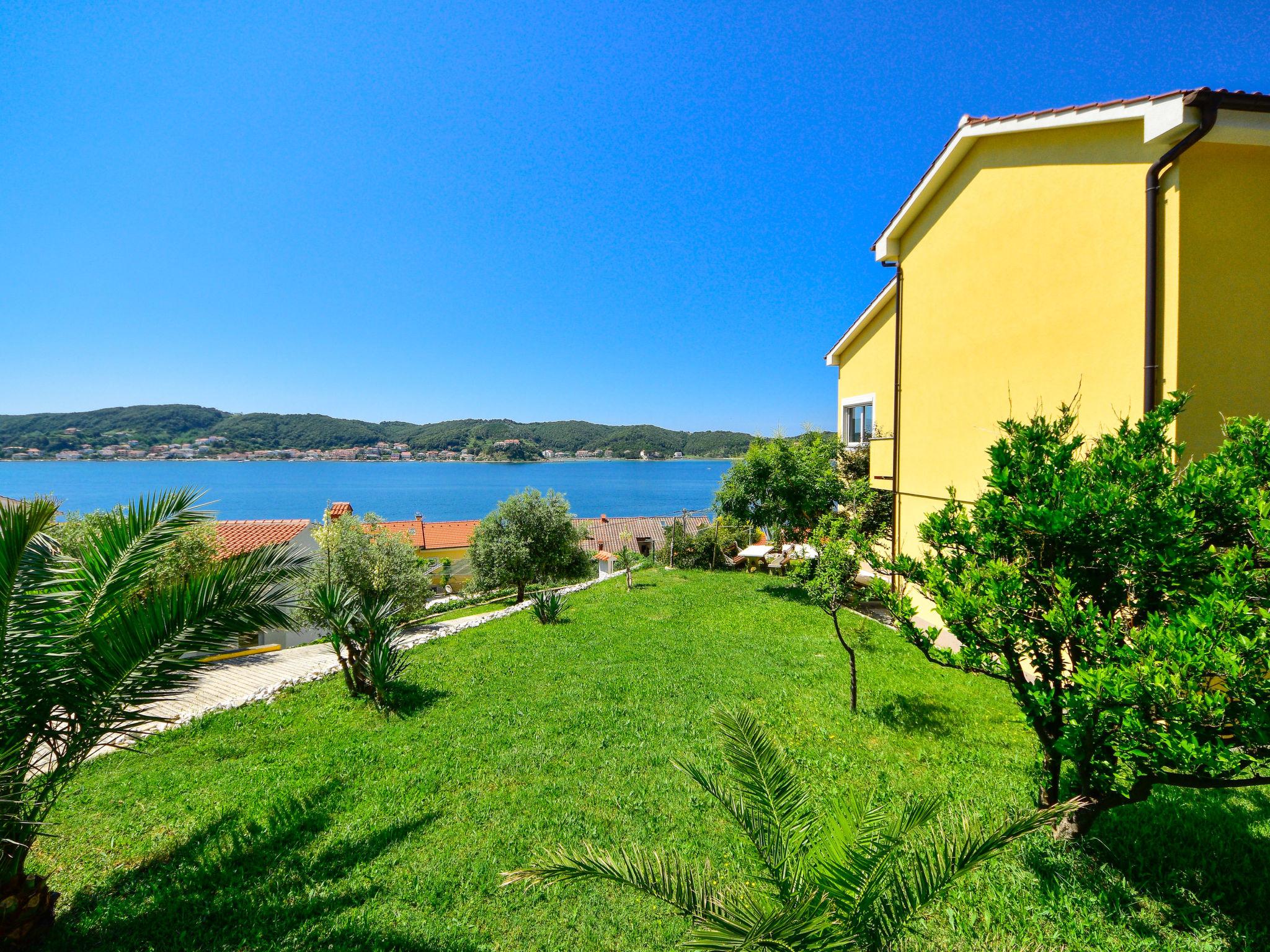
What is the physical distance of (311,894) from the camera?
4137mm

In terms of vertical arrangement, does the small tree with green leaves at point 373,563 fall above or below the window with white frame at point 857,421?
below

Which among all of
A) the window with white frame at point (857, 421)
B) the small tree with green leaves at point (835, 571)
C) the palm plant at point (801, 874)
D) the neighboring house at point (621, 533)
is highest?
the window with white frame at point (857, 421)

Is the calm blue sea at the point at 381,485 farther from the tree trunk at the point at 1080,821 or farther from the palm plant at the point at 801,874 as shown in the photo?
the palm plant at the point at 801,874

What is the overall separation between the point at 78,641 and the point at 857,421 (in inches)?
616

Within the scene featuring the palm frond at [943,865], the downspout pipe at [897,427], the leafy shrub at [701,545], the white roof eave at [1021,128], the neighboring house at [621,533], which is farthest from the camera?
the neighboring house at [621,533]

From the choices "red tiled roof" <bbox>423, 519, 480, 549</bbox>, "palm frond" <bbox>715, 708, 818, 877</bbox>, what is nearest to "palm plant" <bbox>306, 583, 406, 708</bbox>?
"palm frond" <bbox>715, 708, 818, 877</bbox>

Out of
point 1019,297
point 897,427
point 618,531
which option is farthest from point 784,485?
point 618,531

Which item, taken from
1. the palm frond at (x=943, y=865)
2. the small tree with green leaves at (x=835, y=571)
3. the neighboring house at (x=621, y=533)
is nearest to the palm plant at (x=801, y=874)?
the palm frond at (x=943, y=865)

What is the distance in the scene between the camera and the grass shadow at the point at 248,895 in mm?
3648

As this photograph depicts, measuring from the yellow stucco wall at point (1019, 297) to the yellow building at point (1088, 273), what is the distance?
0.02m

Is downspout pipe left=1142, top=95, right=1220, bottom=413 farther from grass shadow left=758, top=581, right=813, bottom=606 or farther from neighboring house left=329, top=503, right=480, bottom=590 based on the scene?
neighboring house left=329, top=503, right=480, bottom=590

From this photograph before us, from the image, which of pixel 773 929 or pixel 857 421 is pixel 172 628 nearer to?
pixel 773 929

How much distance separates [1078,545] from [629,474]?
144 metres

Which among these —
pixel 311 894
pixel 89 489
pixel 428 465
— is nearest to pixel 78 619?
pixel 311 894
